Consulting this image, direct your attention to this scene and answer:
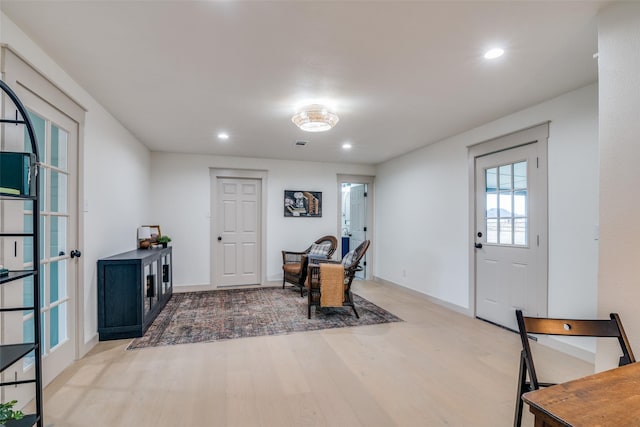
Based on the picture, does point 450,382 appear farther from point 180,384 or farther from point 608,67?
point 608,67

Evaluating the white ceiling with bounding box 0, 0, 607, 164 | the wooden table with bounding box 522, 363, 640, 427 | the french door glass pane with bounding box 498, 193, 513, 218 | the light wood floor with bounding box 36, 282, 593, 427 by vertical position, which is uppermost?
the white ceiling with bounding box 0, 0, 607, 164

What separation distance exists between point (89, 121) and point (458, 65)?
326 centimetres

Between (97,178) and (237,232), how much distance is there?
2.75 m

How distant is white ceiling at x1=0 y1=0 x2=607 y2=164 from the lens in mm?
1682

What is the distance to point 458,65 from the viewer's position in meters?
2.26

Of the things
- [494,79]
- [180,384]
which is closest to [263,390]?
[180,384]

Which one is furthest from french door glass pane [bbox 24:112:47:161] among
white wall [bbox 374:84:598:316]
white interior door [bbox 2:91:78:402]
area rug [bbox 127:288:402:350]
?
white wall [bbox 374:84:598:316]

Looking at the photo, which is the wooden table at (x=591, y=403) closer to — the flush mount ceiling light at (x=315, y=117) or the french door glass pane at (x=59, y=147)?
the flush mount ceiling light at (x=315, y=117)

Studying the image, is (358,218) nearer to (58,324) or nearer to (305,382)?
(305,382)

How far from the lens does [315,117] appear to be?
9.91 ft

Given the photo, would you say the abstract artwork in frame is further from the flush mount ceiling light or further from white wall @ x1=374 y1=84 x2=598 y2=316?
the flush mount ceiling light

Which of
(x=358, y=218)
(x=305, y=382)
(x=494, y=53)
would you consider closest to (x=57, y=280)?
(x=305, y=382)

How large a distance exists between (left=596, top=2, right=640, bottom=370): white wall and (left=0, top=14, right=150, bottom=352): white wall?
339 cm

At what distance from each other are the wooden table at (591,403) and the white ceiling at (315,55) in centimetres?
179
